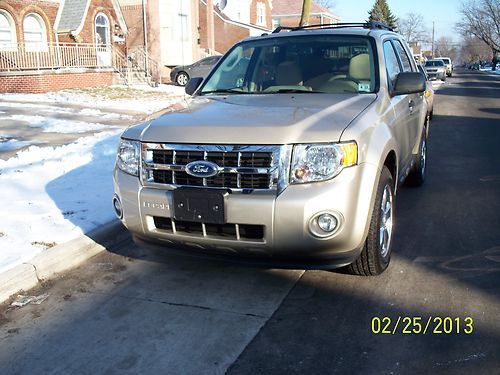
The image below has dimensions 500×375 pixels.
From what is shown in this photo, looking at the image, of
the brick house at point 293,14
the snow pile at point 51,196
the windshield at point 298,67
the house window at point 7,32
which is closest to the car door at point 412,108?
the windshield at point 298,67

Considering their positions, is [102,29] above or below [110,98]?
above

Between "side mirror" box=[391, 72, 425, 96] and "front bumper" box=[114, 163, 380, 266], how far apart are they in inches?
47.6

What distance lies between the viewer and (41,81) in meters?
19.8

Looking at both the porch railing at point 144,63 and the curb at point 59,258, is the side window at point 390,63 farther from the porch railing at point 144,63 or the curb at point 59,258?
the porch railing at point 144,63

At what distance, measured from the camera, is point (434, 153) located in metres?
9.23

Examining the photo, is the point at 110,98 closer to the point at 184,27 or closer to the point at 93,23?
the point at 93,23

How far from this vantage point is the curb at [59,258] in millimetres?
3992

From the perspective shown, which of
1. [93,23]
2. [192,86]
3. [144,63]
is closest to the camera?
[192,86]

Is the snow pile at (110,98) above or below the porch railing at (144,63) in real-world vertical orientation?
below

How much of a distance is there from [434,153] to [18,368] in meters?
7.87

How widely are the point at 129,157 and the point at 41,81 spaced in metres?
17.7

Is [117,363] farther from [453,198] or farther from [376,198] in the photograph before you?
[453,198]
